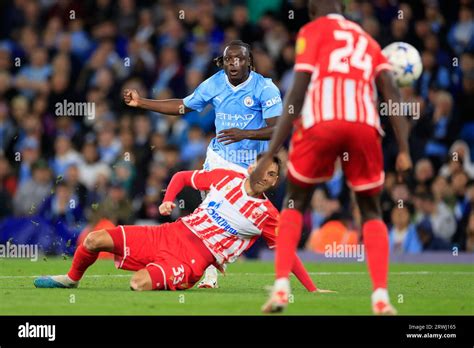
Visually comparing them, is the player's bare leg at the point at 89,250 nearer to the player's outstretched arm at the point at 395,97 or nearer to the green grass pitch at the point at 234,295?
the green grass pitch at the point at 234,295

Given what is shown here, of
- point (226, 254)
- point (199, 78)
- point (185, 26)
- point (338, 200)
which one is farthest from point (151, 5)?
point (226, 254)

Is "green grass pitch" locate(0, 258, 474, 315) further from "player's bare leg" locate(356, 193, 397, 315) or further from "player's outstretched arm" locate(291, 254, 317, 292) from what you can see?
"player's bare leg" locate(356, 193, 397, 315)

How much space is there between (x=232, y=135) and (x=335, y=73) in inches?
116

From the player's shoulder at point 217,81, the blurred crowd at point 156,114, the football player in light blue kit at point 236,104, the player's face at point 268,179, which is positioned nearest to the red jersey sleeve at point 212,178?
the player's face at point 268,179

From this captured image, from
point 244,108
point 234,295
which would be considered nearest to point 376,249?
point 234,295

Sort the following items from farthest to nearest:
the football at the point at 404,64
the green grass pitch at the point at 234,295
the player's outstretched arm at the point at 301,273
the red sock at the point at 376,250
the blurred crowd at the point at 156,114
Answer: the blurred crowd at the point at 156,114, the football at the point at 404,64, the player's outstretched arm at the point at 301,273, the green grass pitch at the point at 234,295, the red sock at the point at 376,250

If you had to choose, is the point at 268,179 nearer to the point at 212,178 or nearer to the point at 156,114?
the point at 212,178

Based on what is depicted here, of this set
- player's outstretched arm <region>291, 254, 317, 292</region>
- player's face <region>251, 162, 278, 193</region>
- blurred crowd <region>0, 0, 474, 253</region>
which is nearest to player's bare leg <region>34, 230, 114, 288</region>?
player's face <region>251, 162, 278, 193</region>

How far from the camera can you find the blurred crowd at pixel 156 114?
53.9ft

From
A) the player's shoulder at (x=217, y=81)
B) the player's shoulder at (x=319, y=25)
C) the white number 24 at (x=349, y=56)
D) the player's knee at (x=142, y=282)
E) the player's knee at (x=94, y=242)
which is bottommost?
the player's knee at (x=142, y=282)

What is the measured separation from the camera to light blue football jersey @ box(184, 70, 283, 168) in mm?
11234

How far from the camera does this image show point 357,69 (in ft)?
26.2

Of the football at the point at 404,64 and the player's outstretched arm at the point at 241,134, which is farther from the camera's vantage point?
the football at the point at 404,64

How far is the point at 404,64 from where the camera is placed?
11117 mm
